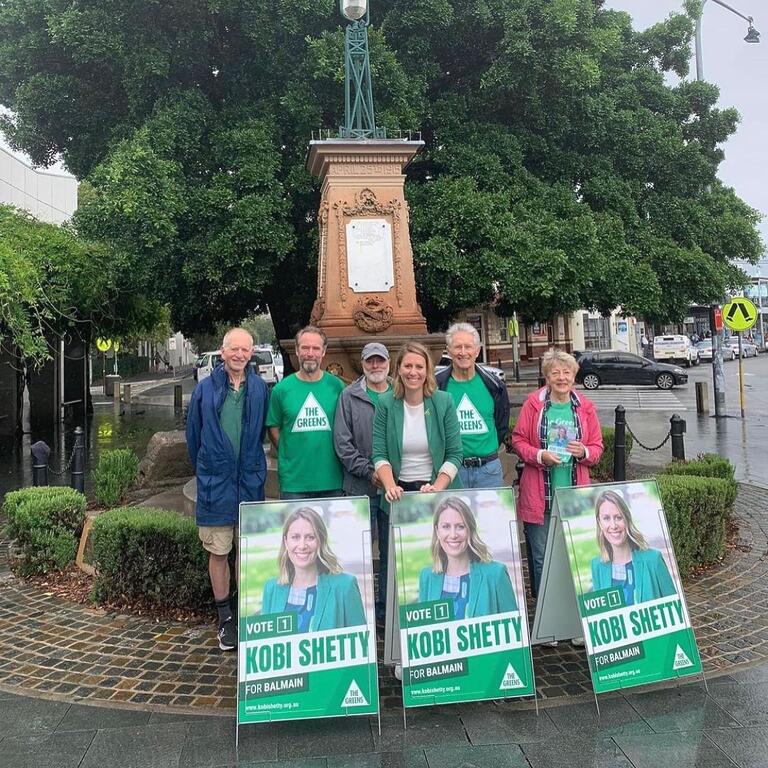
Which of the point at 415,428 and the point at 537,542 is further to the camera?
the point at 537,542

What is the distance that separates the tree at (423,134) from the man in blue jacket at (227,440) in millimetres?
7408

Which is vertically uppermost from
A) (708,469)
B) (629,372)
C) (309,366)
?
(629,372)

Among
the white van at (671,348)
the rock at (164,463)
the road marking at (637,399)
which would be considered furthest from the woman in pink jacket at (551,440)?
the white van at (671,348)

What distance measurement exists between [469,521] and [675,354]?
1427 inches

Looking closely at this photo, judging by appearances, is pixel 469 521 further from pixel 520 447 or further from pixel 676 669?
pixel 676 669

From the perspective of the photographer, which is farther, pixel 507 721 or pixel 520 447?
pixel 520 447

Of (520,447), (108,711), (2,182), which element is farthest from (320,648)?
(2,182)

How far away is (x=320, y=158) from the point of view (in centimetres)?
771

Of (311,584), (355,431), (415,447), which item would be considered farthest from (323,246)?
(311,584)

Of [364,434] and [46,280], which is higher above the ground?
[46,280]

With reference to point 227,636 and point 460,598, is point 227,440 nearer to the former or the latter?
point 227,636

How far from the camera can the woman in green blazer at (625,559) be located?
324cm

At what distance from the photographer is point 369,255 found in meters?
7.61

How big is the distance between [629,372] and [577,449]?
79.3 feet
